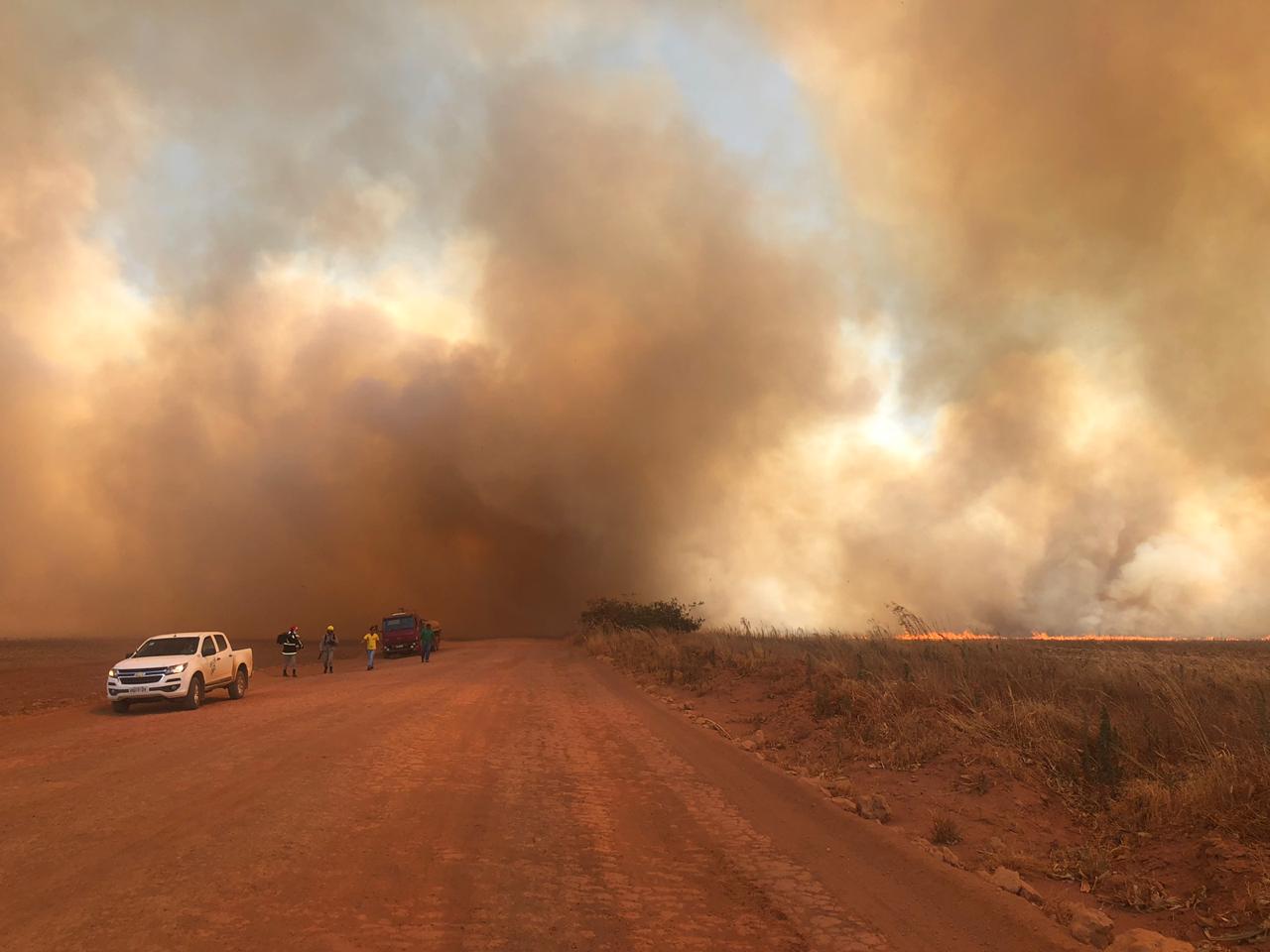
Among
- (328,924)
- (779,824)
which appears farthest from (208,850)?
(779,824)

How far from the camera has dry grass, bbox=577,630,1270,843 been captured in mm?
7148

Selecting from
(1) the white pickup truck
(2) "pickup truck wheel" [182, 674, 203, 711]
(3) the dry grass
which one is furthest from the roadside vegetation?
(1) the white pickup truck

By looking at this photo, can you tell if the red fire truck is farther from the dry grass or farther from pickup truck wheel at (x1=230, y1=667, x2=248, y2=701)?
the dry grass

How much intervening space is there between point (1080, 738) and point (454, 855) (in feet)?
25.2

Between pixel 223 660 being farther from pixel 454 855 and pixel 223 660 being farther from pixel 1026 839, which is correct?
pixel 1026 839

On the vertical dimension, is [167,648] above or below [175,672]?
above

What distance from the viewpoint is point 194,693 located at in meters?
18.2

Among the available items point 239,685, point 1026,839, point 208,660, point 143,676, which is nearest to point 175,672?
point 143,676

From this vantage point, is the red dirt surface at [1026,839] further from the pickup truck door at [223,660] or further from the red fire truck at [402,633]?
the red fire truck at [402,633]

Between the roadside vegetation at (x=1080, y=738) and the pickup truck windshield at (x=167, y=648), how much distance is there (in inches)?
560

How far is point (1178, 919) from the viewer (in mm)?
5684

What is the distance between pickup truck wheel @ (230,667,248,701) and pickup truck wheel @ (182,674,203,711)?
6.23 feet

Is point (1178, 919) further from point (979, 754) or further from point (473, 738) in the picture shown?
point (473, 738)

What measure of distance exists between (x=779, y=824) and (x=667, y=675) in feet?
53.5
